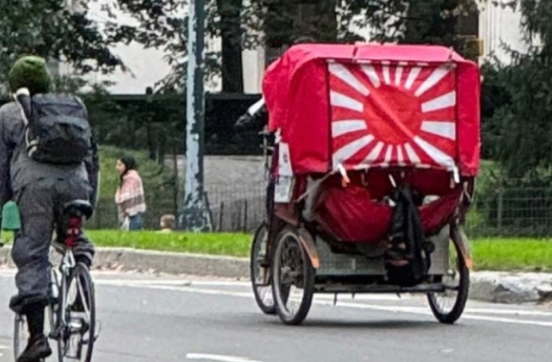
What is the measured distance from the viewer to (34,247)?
9695 mm

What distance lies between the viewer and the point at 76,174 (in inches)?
386

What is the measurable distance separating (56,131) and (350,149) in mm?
3669

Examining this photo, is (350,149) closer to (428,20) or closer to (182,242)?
(182,242)

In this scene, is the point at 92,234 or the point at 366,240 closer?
the point at 366,240

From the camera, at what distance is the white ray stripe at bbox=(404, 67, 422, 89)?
43.2 ft

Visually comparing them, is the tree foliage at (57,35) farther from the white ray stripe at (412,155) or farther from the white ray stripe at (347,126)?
the white ray stripe at (412,155)

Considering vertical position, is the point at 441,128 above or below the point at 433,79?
below

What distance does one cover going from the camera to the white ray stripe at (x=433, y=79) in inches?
519

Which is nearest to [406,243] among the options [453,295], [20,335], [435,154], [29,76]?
[435,154]

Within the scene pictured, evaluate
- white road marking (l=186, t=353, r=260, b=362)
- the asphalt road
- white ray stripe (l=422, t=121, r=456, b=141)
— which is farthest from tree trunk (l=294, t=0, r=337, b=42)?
white road marking (l=186, t=353, r=260, b=362)

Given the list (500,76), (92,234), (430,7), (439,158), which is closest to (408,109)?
(439,158)

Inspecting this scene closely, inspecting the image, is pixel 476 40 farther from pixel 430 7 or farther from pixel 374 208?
pixel 374 208

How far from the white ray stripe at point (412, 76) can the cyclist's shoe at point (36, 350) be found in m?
4.28

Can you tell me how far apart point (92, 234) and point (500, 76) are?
1107cm
